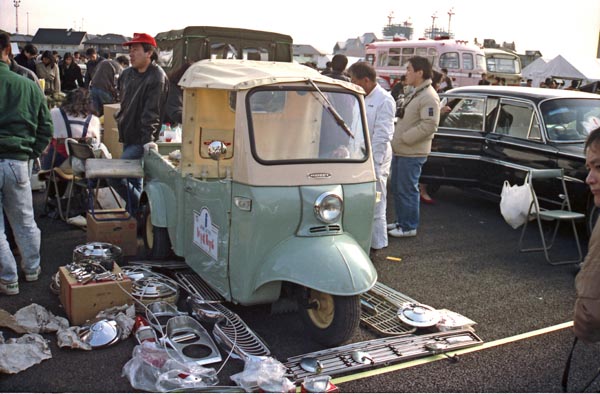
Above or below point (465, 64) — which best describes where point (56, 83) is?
below

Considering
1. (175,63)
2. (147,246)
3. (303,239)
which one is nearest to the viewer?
(303,239)

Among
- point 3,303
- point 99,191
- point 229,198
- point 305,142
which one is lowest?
point 3,303

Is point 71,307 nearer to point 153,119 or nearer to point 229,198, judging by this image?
point 229,198

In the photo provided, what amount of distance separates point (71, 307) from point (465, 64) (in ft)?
70.9

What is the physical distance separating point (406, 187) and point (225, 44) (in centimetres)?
682

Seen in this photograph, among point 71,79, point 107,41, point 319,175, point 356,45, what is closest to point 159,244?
point 319,175

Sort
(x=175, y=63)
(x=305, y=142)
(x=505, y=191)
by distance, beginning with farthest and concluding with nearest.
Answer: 1. (x=175, y=63)
2. (x=505, y=191)
3. (x=305, y=142)

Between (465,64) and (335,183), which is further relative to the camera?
(465,64)

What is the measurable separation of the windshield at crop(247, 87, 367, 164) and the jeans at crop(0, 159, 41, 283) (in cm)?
198

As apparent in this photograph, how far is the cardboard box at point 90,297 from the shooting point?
13.9 ft

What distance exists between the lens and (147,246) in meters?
6.03

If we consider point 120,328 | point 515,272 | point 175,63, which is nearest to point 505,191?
point 515,272

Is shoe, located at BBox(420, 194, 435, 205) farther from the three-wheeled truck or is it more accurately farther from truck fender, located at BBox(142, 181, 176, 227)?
truck fender, located at BBox(142, 181, 176, 227)

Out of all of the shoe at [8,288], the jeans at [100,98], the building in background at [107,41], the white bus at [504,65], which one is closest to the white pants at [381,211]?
the shoe at [8,288]
